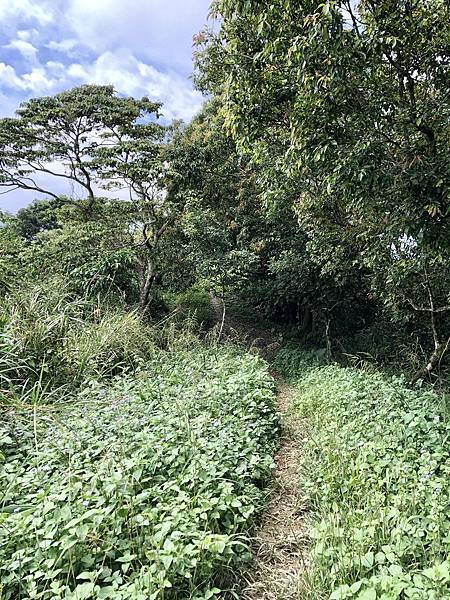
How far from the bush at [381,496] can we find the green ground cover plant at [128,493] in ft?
1.43

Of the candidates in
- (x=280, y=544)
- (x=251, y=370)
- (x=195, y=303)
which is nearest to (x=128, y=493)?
(x=280, y=544)

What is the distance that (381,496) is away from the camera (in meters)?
2.19

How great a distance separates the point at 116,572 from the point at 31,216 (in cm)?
1671

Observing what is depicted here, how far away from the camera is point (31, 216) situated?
15.7m

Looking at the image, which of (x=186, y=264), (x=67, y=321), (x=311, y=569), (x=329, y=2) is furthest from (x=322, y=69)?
(x=186, y=264)

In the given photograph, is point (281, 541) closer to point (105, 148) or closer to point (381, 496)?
point (381, 496)

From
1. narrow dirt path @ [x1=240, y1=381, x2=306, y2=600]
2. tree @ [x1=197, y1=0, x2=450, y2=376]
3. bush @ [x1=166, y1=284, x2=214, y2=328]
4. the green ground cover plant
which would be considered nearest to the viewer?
the green ground cover plant

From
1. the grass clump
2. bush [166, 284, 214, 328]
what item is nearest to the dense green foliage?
the grass clump

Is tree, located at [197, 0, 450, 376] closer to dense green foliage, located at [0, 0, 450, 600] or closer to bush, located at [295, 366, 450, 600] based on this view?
dense green foliage, located at [0, 0, 450, 600]

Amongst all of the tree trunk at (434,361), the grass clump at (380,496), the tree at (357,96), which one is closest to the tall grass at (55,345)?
the grass clump at (380,496)

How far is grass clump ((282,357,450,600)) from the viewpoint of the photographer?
1.68 metres

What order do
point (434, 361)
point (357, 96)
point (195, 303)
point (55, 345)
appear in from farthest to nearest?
point (195, 303) → point (434, 361) → point (55, 345) → point (357, 96)

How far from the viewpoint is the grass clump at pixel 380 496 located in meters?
1.68

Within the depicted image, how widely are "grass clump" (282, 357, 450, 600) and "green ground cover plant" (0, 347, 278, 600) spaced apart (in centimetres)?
43
